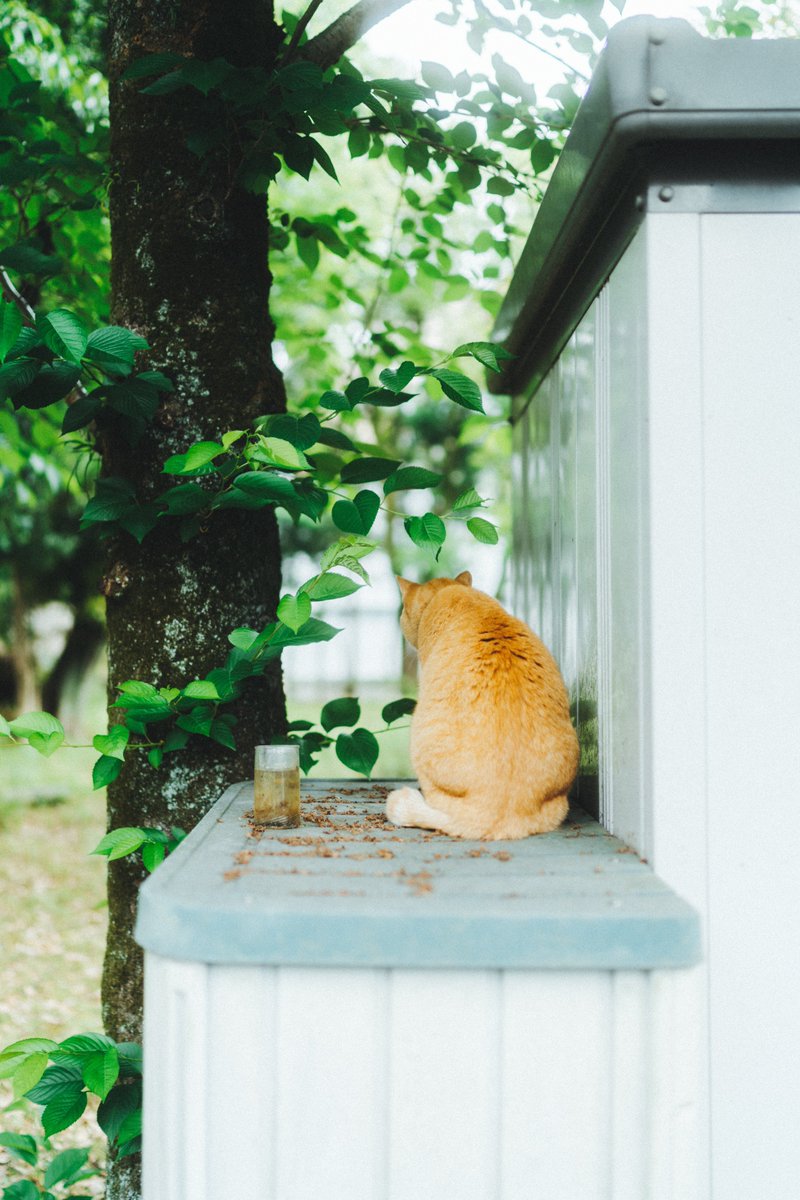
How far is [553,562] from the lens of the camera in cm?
234

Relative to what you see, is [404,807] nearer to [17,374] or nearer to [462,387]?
[462,387]

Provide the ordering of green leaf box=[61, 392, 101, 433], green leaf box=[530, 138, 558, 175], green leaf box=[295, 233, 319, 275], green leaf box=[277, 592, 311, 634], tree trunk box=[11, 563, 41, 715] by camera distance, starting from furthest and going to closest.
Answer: tree trunk box=[11, 563, 41, 715], green leaf box=[295, 233, 319, 275], green leaf box=[530, 138, 558, 175], green leaf box=[61, 392, 101, 433], green leaf box=[277, 592, 311, 634]

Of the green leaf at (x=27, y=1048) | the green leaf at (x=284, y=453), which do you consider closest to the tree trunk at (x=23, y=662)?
the green leaf at (x=27, y=1048)

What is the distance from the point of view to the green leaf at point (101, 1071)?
1634mm

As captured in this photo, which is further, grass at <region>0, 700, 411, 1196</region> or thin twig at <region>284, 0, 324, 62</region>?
grass at <region>0, 700, 411, 1196</region>

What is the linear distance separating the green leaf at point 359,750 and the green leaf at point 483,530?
0.53 meters

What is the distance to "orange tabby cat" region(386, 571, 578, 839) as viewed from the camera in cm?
159

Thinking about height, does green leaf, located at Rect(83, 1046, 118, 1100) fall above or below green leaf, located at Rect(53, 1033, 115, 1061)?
below

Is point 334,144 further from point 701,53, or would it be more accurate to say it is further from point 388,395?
point 701,53

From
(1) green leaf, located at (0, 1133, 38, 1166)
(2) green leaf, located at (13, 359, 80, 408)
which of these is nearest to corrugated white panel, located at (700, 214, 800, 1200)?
(2) green leaf, located at (13, 359, 80, 408)

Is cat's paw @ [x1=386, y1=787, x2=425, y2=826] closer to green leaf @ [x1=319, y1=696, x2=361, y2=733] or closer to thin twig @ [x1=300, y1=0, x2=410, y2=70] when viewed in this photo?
green leaf @ [x1=319, y1=696, x2=361, y2=733]

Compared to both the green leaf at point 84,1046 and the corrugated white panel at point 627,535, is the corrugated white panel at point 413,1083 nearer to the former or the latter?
the corrugated white panel at point 627,535

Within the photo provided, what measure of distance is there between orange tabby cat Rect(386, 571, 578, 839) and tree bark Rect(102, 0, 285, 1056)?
0.55m

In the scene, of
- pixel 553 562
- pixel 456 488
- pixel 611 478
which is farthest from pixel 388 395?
pixel 456 488
